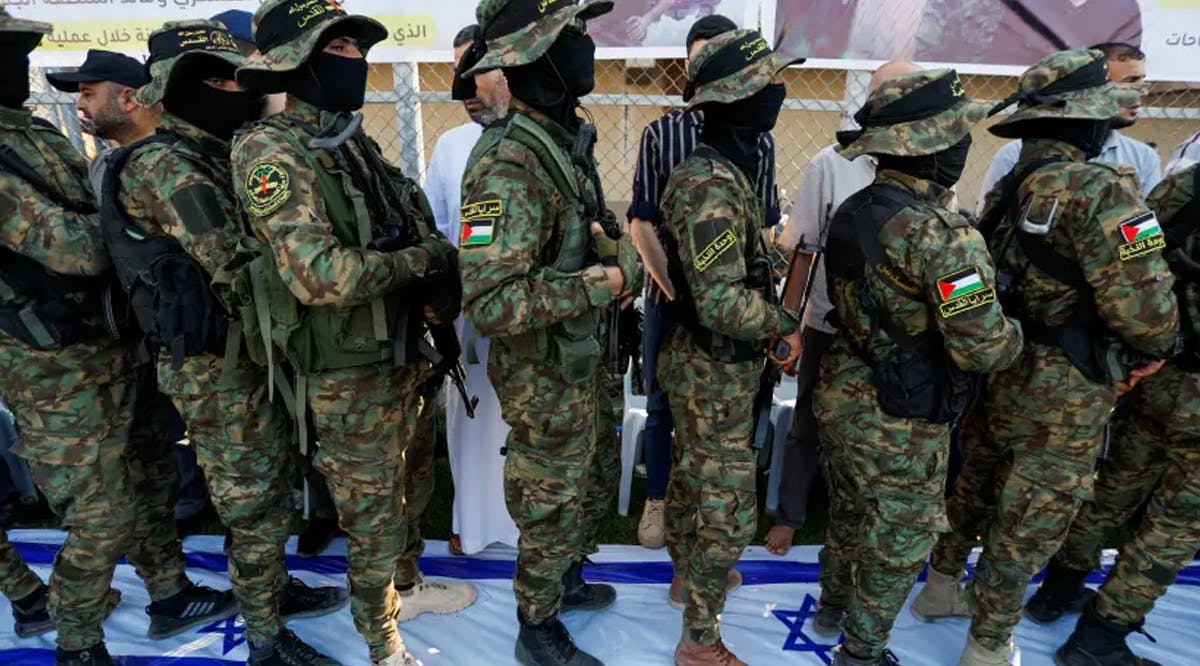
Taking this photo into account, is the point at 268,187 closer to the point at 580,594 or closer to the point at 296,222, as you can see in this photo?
the point at 296,222

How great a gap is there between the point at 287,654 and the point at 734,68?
2.48m

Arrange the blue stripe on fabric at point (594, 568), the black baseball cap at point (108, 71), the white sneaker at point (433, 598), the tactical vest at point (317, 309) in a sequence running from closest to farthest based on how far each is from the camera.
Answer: the tactical vest at point (317, 309)
the black baseball cap at point (108, 71)
the white sneaker at point (433, 598)
the blue stripe on fabric at point (594, 568)

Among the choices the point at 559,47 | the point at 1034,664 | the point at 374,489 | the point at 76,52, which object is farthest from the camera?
the point at 76,52

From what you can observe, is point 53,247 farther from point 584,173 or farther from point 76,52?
point 76,52

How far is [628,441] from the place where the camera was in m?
3.56

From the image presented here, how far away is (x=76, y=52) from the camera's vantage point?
13.3 ft

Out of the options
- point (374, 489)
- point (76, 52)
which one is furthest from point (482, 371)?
point (76, 52)

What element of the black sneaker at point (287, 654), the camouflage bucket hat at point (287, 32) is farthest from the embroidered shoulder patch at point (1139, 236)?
the black sneaker at point (287, 654)

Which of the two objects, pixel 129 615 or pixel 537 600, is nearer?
pixel 537 600

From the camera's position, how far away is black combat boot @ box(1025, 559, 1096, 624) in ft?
9.24

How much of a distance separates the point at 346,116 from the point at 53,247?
100cm

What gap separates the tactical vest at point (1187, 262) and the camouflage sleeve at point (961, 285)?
790 millimetres

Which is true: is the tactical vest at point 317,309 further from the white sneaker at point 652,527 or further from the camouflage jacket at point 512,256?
the white sneaker at point 652,527

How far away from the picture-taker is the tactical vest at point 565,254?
1981mm
